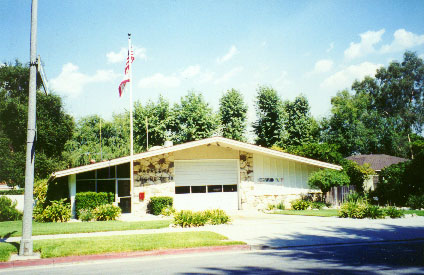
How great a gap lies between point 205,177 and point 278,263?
13339mm

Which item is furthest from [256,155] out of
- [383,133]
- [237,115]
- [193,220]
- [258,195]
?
[383,133]

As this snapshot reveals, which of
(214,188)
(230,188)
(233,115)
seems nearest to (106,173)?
(214,188)

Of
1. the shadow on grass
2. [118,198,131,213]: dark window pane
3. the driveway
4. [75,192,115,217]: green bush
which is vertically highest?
[75,192,115,217]: green bush

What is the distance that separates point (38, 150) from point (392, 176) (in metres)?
38.6

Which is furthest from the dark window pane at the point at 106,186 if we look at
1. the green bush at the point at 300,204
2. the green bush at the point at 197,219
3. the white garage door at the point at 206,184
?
the green bush at the point at 300,204

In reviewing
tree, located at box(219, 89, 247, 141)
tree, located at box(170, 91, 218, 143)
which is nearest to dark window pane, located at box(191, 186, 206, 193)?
tree, located at box(170, 91, 218, 143)

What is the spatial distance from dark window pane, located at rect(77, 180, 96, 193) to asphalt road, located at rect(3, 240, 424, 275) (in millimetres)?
10796

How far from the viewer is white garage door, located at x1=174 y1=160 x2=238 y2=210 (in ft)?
65.6

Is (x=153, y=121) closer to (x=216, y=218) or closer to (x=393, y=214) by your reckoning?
(x=216, y=218)

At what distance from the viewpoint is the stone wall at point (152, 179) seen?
61.4 ft

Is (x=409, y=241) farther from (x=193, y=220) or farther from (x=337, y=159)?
Answer: (x=337, y=159)

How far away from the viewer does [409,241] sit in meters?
9.74

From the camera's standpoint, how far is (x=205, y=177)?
2048cm

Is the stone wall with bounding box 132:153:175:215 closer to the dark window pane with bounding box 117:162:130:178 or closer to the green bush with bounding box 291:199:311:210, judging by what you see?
the dark window pane with bounding box 117:162:130:178
